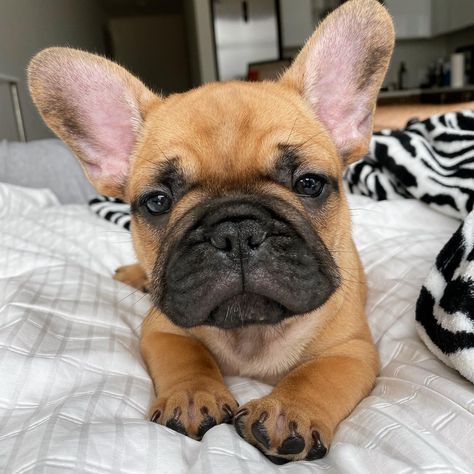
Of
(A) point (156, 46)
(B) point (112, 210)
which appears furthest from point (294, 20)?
(B) point (112, 210)

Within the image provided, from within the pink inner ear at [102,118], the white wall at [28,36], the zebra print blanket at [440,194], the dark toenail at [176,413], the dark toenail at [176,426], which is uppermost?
the white wall at [28,36]

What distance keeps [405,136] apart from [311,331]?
1039 millimetres

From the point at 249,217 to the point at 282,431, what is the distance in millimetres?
270

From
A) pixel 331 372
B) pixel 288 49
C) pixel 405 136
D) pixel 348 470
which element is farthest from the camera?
pixel 288 49

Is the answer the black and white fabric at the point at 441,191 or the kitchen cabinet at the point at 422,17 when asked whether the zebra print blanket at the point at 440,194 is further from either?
the kitchen cabinet at the point at 422,17

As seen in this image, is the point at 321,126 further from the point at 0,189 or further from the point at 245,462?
the point at 0,189

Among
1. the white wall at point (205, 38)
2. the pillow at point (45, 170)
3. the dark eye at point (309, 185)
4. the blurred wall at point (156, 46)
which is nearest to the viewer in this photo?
the dark eye at point (309, 185)

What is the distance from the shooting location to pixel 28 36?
12.6 ft

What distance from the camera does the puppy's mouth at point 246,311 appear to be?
0.71 metres

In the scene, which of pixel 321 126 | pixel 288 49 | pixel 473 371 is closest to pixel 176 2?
pixel 288 49

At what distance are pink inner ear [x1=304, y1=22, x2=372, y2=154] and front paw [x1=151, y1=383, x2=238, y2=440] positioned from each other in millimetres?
590

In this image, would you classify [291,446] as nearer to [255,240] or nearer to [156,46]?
[255,240]

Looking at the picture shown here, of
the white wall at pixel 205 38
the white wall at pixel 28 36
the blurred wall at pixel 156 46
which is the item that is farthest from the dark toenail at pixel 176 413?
the blurred wall at pixel 156 46

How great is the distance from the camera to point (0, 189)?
191cm
